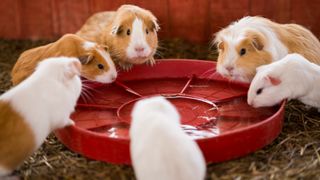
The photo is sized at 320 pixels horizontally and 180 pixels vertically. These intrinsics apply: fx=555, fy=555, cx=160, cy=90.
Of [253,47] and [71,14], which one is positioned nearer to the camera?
[253,47]

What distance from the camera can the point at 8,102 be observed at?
2795 mm

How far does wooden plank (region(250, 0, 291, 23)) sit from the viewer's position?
4.63 meters

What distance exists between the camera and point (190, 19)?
4.96 metres

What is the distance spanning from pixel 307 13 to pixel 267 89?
5.07 ft

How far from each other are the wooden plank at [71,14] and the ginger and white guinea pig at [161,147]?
2793mm

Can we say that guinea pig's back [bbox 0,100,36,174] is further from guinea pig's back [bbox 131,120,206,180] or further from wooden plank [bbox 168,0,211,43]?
wooden plank [bbox 168,0,211,43]

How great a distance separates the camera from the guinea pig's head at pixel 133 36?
153 inches

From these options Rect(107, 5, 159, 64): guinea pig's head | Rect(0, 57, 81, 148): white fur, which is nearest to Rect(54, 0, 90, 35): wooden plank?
Rect(107, 5, 159, 64): guinea pig's head

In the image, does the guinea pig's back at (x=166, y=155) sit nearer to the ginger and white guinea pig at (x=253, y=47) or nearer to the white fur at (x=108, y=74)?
the ginger and white guinea pig at (x=253, y=47)

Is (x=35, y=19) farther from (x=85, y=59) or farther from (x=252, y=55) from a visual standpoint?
(x=252, y=55)

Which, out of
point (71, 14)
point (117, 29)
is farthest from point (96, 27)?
point (71, 14)

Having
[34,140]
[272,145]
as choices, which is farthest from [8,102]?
[272,145]

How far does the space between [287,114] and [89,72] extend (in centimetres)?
134

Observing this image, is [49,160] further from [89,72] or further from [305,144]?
[305,144]
